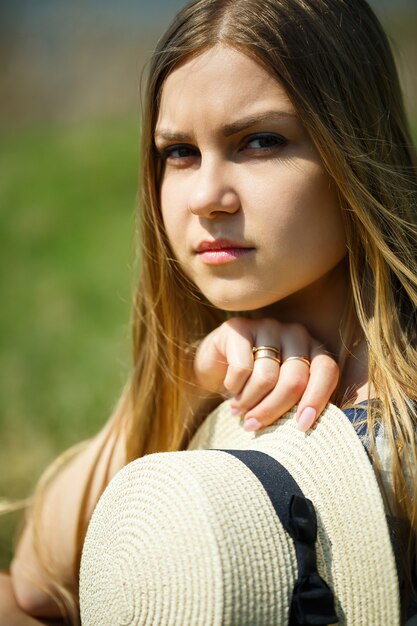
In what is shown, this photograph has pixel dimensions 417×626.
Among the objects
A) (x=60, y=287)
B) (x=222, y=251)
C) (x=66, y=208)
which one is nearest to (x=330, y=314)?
(x=222, y=251)

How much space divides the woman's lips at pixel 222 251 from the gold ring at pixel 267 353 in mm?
194

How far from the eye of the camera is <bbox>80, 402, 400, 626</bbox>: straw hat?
149 centimetres

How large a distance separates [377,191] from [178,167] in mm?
409

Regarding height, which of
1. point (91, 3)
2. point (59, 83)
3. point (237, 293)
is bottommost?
point (237, 293)

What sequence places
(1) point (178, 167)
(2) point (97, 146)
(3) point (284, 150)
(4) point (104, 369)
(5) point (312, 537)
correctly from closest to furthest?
(5) point (312, 537) → (3) point (284, 150) → (1) point (178, 167) → (4) point (104, 369) → (2) point (97, 146)

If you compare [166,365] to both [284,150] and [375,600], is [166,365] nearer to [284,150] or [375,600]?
[284,150]

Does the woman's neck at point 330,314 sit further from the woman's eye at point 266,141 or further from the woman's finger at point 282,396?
the woman's eye at point 266,141

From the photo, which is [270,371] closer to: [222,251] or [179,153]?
[222,251]

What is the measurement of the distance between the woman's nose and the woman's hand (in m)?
0.28

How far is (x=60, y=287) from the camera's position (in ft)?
15.9

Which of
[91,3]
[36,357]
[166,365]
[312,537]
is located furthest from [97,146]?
[312,537]

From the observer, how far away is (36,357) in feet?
12.9

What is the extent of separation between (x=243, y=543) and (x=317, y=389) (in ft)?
1.31

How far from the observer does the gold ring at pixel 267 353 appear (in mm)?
1915
